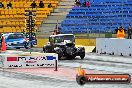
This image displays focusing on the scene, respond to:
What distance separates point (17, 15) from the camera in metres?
56.1

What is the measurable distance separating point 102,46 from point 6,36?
1124 centimetres

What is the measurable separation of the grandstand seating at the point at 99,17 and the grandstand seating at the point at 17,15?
3244mm

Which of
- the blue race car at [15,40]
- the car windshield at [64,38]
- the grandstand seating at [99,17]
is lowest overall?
the blue race car at [15,40]

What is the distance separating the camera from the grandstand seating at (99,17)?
169ft

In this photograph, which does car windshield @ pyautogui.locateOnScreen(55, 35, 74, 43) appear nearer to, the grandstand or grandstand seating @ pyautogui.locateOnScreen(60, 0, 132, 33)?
the grandstand

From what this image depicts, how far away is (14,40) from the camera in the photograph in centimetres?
4250

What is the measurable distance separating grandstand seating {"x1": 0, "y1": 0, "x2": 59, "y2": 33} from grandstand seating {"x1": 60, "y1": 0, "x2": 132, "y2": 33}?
3.24 m

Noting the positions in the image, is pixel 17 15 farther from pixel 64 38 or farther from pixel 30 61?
pixel 30 61

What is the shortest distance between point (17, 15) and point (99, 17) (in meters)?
9.90

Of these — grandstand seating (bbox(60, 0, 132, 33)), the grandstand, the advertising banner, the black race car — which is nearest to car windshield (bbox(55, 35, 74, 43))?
the black race car

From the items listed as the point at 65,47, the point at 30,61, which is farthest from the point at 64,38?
the point at 30,61

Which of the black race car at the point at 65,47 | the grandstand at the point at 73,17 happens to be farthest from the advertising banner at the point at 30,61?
the grandstand at the point at 73,17

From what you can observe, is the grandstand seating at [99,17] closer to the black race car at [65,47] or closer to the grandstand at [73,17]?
the grandstand at [73,17]

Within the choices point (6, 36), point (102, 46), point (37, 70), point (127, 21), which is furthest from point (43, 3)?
point (37, 70)
